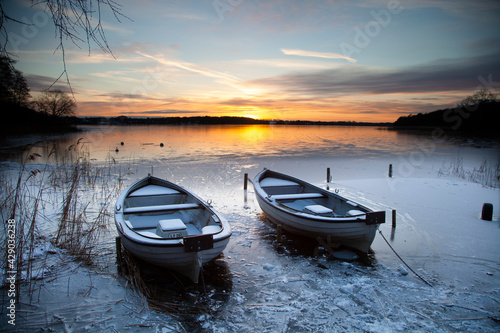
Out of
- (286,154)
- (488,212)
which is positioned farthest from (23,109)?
(488,212)

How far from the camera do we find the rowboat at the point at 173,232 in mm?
4398

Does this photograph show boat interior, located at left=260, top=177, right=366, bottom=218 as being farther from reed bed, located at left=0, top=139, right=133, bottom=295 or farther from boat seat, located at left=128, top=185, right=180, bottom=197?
reed bed, located at left=0, top=139, right=133, bottom=295

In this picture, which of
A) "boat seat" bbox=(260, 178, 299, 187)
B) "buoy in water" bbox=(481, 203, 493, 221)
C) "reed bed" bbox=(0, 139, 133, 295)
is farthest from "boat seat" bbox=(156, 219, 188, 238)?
"buoy in water" bbox=(481, 203, 493, 221)

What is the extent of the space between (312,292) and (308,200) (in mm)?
4013

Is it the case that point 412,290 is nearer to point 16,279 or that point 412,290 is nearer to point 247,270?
point 247,270

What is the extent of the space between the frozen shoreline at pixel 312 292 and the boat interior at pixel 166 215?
2.96 ft

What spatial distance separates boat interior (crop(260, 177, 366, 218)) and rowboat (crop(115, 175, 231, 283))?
199 cm

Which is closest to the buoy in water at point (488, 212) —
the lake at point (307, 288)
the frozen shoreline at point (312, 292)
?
the lake at point (307, 288)

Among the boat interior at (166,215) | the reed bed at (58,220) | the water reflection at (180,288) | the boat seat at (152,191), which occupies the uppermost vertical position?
the boat seat at (152,191)

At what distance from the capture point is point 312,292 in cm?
457

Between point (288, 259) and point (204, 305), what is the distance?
215 centimetres

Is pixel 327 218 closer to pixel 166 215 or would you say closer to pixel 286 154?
pixel 166 215

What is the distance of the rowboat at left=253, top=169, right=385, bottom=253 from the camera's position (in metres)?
5.51

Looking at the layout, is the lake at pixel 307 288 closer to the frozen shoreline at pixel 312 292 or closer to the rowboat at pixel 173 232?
the frozen shoreline at pixel 312 292
